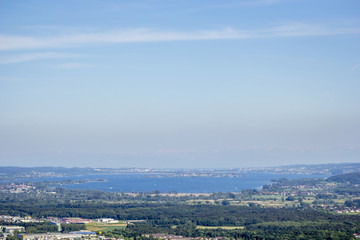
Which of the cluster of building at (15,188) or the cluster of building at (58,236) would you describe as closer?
the cluster of building at (58,236)

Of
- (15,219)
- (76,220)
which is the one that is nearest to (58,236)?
(76,220)

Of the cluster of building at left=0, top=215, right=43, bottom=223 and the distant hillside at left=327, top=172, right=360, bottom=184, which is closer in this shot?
the cluster of building at left=0, top=215, right=43, bottom=223

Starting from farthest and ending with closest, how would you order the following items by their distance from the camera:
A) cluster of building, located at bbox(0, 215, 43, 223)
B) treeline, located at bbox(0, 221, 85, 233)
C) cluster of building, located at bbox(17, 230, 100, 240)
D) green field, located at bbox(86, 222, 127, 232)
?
cluster of building, located at bbox(0, 215, 43, 223)
green field, located at bbox(86, 222, 127, 232)
treeline, located at bbox(0, 221, 85, 233)
cluster of building, located at bbox(17, 230, 100, 240)

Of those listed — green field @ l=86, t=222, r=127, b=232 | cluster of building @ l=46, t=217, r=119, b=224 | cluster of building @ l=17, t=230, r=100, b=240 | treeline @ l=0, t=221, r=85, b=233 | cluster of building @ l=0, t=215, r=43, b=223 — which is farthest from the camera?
cluster of building @ l=46, t=217, r=119, b=224

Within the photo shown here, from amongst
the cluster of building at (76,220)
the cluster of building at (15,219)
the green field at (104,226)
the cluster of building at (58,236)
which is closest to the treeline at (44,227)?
the green field at (104,226)

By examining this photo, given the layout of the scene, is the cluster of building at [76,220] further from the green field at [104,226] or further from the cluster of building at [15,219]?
the cluster of building at [15,219]

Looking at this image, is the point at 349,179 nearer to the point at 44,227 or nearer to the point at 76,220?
the point at 76,220

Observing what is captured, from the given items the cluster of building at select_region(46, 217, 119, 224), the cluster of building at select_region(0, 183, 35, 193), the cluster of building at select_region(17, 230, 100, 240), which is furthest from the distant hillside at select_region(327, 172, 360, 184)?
the cluster of building at select_region(17, 230, 100, 240)

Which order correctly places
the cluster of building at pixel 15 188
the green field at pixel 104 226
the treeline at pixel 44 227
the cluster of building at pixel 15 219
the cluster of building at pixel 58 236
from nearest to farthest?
the cluster of building at pixel 58 236 → the treeline at pixel 44 227 → the green field at pixel 104 226 → the cluster of building at pixel 15 219 → the cluster of building at pixel 15 188

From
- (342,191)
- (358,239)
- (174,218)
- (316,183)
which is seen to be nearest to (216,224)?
(174,218)

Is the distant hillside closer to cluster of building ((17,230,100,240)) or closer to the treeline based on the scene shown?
the treeline

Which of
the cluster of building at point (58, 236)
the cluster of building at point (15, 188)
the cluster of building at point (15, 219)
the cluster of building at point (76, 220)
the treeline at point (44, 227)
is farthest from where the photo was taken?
the cluster of building at point (15, 188)

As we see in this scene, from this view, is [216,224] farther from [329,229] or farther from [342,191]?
[342,191]
